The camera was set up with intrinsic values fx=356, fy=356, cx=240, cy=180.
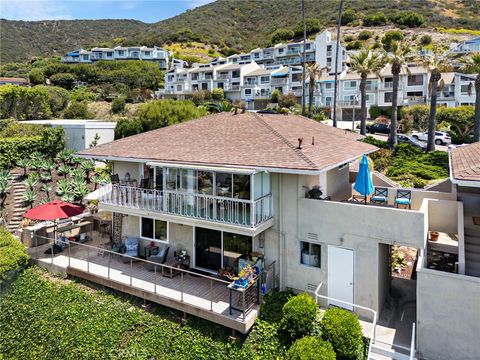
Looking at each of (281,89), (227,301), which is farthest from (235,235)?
(281,89)

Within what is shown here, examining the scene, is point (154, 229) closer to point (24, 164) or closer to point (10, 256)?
point (10, 256)

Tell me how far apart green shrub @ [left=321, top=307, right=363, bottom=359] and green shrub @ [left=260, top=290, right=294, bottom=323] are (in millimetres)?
1968

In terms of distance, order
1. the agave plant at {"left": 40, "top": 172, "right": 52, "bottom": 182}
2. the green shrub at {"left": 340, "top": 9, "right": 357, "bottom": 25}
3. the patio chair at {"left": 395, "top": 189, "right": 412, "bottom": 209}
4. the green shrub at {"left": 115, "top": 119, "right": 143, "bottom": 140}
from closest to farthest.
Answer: the patio chair at {"left": 395, "top": 189, "right": 412, "bottom": 209}
the agave plant at {"left": 40, "top": 172, "right": 52, "bottom": 182}
the green shrub at {"left": 115, "top": 119, "right": 143, "bottom": 140}
the green shrub at {"left": 340, "top": 9, "right": 357, "bottom": 25}

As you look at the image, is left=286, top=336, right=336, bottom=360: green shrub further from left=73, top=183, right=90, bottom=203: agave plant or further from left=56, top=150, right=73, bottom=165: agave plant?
left=56, top=150, right=73, bottom=165: agave plant

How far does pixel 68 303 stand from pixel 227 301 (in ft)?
22.4

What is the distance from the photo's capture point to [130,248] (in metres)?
16.8

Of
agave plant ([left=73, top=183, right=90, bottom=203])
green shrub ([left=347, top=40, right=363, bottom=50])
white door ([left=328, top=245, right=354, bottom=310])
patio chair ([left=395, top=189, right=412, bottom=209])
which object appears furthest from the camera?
green shrub ([left=347, top=40, right=363, bottom=50])

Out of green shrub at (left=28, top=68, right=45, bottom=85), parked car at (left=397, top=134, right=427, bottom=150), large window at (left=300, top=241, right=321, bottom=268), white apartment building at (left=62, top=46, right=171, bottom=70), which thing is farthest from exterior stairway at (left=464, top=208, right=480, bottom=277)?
white apartment building at (left=62, top=46, right=171, bottom=70)

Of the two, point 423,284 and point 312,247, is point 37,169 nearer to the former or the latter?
point 312,247

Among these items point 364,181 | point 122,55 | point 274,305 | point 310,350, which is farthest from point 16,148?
point 122,55

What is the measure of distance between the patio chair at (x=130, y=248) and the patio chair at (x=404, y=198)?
12282mm

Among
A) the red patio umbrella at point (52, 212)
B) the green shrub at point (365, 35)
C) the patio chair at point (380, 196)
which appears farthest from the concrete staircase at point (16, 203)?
the green shrub at point (365, 35)

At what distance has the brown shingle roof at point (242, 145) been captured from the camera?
13.6 meters

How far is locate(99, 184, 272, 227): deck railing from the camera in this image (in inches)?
526
